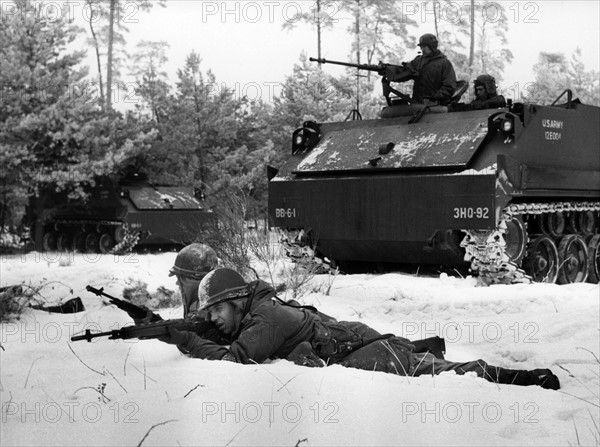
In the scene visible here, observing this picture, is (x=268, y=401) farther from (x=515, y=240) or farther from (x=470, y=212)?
(x=515, y=240)

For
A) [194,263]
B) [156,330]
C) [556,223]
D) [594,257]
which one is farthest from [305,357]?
[594,257]

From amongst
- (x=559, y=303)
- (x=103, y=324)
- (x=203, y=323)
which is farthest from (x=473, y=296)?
(x=203, y=323)

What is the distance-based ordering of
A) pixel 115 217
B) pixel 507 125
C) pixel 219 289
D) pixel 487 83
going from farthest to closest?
pixel 115 217 < pixel 487 83 < pixel 507 125 < pixel 219 289

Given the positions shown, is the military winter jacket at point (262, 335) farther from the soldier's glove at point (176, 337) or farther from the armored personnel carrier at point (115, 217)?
the armored personnel carrier at point (115, 217)

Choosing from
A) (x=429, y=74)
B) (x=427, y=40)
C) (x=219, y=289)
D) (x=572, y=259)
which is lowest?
(x=572, y=259)

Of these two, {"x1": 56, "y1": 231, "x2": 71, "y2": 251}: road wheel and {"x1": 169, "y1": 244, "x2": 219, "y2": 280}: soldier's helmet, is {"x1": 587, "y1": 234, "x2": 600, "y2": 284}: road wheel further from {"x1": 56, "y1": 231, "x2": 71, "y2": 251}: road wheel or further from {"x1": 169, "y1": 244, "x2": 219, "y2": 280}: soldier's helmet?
{"x1": 56, "y1": 231, "x2": 71, "y2": 251}: road wheel

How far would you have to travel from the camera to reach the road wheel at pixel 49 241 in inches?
766

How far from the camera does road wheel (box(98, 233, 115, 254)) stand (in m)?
18.1

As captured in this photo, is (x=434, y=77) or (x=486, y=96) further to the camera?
(x=434, y=77)

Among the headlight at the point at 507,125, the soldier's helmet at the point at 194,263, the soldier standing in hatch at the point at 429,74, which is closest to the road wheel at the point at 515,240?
the headlight at the point at 507,125

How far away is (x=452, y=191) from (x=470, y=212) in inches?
11.9

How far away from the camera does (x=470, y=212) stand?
9555 millimetres

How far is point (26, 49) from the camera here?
2084 cm

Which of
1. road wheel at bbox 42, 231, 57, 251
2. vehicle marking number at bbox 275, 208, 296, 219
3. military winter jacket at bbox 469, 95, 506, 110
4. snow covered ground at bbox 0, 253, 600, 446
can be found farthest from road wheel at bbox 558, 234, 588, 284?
road wheel at bbox 42, 231, 57, 251
